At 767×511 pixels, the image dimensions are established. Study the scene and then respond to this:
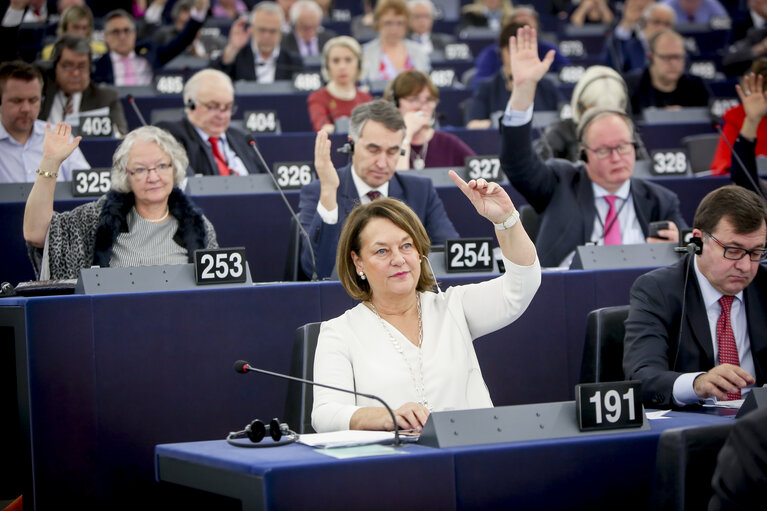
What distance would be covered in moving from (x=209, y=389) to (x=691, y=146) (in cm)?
345

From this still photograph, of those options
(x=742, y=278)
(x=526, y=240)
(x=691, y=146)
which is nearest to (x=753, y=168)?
(x=691, y=146)

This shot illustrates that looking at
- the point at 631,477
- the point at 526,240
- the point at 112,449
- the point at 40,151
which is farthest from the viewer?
the point at 40,151

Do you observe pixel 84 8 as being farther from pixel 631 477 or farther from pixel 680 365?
pixel 631 477

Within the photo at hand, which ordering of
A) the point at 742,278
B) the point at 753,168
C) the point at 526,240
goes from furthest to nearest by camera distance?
the point at 753,168
the point at 742,278
the point at 526,240

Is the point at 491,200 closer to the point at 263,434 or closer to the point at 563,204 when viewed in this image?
the point at 263,434

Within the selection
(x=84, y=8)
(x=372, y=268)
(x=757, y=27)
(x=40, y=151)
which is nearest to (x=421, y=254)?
(x=372, y=268)

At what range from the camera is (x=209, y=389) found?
11.0 feet

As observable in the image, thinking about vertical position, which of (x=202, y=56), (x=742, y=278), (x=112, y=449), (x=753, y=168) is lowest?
(x=112, y=449)

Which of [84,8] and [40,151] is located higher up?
[84,8]

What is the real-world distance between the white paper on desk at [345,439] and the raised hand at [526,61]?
191cm

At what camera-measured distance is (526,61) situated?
155 inches

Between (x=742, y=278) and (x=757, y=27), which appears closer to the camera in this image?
(x=742, y=278)

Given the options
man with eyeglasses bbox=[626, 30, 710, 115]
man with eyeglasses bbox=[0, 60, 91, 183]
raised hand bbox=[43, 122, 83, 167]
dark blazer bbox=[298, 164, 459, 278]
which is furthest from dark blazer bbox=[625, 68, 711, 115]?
raised hand bbox=[43, 122, 83, 167]

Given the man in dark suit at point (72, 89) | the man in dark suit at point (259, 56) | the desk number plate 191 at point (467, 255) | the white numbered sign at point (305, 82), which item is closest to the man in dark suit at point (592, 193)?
the desk number plate 191 at point (467, 255)
